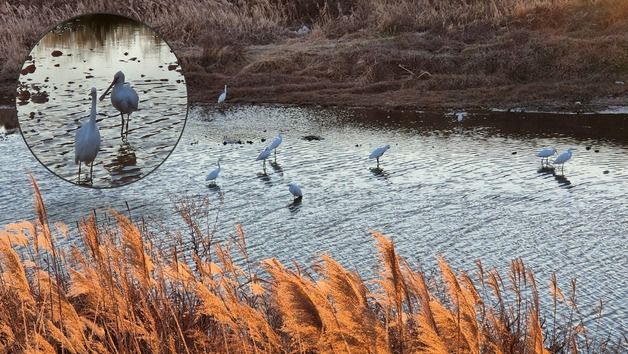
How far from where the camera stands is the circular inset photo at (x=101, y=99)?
5.18 meters

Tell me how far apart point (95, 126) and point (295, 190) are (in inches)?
221

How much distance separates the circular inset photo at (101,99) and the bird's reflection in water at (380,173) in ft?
21.8

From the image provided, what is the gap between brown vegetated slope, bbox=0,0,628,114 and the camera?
733 inches

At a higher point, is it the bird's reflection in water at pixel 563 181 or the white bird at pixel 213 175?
the bird's reflection in water at pixel 563 181

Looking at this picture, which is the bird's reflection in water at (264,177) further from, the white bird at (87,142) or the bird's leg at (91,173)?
the white bird at (87,142)

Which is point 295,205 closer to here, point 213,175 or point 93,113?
point 213,175

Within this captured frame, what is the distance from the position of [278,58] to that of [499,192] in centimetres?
1061

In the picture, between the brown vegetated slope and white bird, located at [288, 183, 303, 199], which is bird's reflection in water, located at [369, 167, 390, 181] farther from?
the brown vegetated slope

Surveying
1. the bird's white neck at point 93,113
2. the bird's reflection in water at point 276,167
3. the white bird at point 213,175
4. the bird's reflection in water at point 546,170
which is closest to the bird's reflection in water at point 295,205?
the white bird at point 213,175

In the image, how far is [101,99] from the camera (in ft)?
18.0

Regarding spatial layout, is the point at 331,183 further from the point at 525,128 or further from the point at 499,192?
the point at 525,128

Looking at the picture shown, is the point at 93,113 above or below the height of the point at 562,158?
above

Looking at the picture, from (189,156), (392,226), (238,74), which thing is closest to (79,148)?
(392,226)

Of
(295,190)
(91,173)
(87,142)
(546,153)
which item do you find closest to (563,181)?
(546,153)
